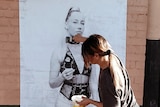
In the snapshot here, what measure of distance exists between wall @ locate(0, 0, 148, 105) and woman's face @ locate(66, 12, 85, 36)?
0.60 metres

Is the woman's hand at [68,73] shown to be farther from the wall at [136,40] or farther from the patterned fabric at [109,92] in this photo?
the patterned fabric at [109,92]

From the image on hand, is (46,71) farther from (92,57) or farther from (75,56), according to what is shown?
(92,57)

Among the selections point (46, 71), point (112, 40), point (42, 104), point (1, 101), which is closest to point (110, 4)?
point (112, 40)

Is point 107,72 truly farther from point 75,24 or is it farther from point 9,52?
point 9,52

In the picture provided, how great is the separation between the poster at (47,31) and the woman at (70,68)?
7 cm

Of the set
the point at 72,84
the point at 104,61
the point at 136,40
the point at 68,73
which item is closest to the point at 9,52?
the point at 68,73

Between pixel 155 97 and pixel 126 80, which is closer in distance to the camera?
pixel 126 80

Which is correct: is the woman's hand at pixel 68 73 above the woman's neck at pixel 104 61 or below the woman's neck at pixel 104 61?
below

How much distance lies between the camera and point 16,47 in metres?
4.66

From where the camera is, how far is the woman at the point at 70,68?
4613 millimetres

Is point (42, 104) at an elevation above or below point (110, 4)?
below

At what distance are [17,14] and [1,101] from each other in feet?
3.71

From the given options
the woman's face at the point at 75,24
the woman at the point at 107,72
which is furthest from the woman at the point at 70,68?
the woman at the point at 107,72

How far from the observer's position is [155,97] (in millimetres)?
4957
